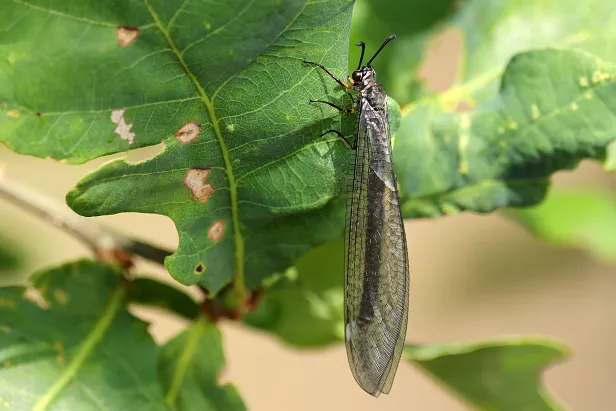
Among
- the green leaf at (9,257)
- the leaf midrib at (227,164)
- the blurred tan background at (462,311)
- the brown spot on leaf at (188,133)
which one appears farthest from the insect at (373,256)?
the blurred tan background at (462,311)

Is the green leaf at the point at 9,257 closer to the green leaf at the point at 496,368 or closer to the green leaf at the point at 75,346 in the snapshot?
the green leaf at the point at 75,346

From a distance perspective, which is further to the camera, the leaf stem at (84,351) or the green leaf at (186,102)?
the leaf stem at (84,351)

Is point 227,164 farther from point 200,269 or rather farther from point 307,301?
point 307,301

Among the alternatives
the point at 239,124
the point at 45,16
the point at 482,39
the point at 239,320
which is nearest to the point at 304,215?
the point at 239,124

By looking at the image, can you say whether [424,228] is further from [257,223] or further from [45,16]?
[45,16]

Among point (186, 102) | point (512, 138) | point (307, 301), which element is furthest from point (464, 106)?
point (186, 102)

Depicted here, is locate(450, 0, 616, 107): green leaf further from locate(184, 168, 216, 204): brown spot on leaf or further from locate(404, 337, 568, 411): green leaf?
locate(184, 168, 216, 204): brown spot on leaf
